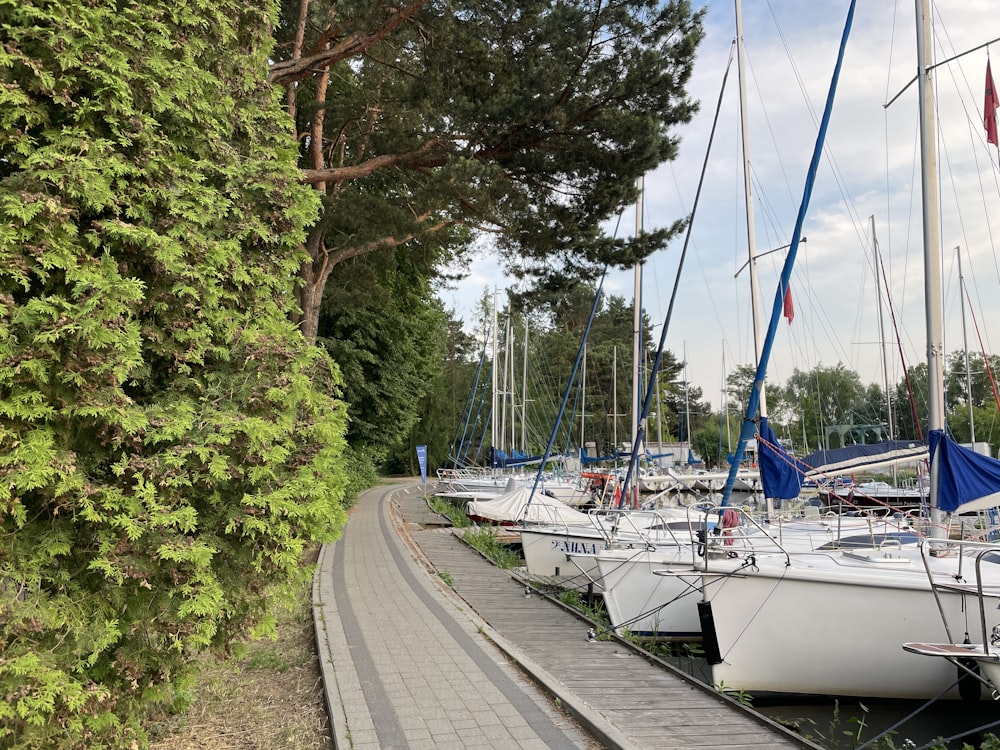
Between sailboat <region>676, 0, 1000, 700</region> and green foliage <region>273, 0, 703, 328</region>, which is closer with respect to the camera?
sailboat <region>676, 0, 1000, 700</region>

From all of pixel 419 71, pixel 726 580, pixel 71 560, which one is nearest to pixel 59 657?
pixel 71 560

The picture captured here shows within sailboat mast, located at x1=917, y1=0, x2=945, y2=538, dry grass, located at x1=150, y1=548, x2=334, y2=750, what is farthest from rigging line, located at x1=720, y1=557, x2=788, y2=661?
dry grass, located at x1=150, y1=548, x2=334, y2=750

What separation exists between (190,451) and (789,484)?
9.36 m

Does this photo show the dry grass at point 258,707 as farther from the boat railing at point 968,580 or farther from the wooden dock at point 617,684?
the boat railing at point 968,580

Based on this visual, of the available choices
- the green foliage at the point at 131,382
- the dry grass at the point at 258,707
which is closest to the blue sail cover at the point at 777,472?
the dry grass at the point at 258,707

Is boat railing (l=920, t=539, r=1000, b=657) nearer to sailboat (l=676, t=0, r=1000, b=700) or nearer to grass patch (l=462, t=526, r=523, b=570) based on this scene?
sailboat (l=676, t=0, r=1000, b=700)

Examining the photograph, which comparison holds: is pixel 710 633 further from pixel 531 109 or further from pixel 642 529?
pixel 531 109

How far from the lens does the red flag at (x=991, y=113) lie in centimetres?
1194

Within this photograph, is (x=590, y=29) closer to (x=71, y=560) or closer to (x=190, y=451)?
(x=190, y=451)

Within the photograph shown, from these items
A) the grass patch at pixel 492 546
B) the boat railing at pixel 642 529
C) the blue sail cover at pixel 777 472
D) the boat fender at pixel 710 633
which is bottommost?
the grass patch at pixel 492 546

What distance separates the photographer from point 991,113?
11977 mm

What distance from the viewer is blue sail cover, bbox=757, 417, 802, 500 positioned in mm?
11359

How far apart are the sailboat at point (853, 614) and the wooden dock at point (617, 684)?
3.93 ft

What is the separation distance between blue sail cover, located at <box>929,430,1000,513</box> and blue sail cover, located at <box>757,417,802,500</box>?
2.25 meters
